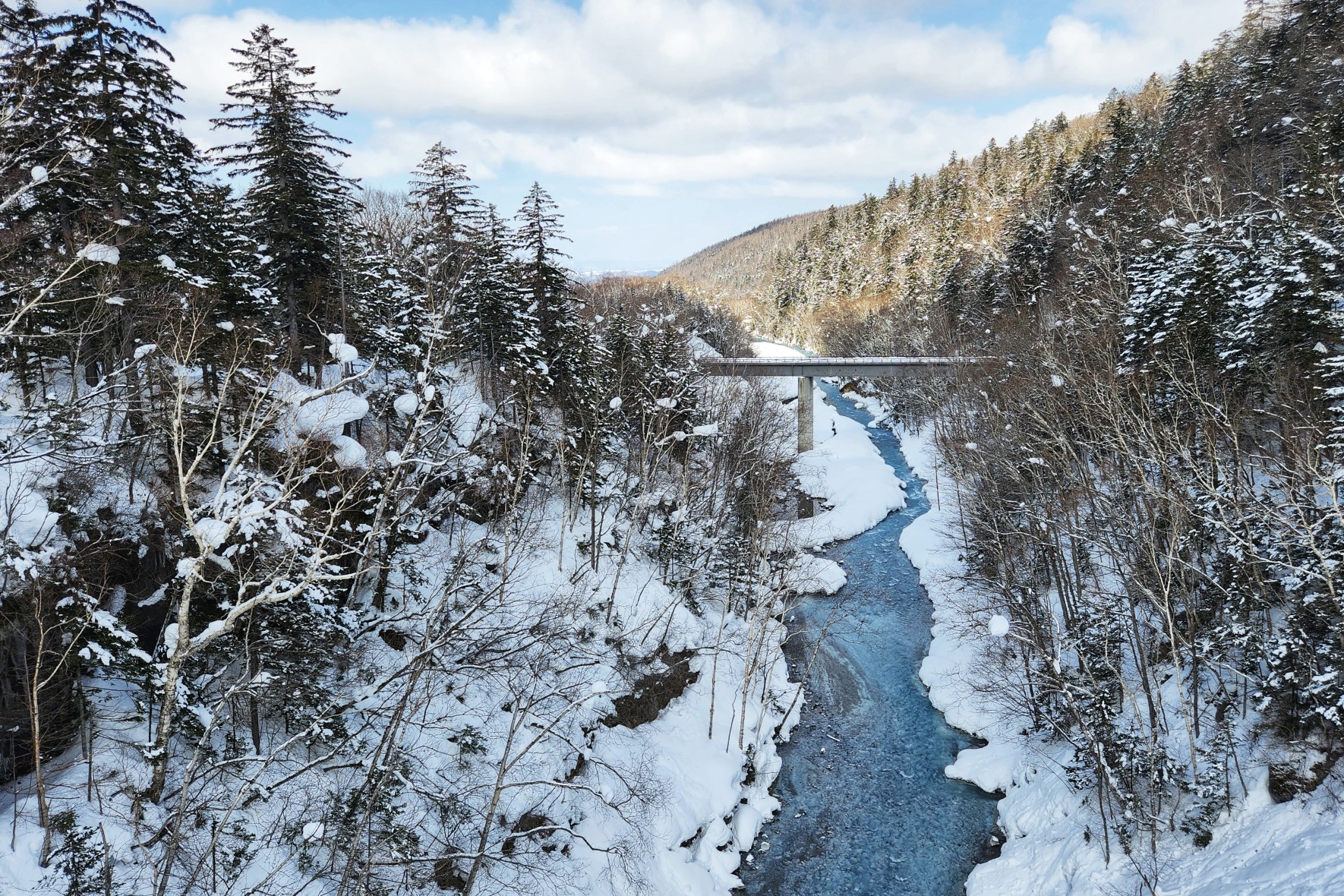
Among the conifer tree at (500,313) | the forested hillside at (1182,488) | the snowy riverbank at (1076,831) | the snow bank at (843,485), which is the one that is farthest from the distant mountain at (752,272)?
the snowy riverbank at (1076,831)

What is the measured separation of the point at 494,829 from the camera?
16047 millimetres

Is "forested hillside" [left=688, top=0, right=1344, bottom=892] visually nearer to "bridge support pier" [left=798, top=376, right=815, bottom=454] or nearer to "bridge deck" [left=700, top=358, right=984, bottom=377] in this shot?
"bridge deck" [left=700, top=358, right=984, bottom=377]

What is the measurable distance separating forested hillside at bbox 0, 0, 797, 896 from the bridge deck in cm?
1103

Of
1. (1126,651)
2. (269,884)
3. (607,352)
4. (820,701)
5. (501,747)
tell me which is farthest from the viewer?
(607,352)

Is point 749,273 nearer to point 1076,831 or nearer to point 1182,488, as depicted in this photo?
point 1182,488

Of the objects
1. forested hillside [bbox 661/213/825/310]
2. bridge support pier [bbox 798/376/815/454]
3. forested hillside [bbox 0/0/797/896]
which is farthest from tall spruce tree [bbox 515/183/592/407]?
forested hillside [bbox 661/213/825/310]

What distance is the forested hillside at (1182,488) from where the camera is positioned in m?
14.0

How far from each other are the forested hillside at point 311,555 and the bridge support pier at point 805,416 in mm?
21942

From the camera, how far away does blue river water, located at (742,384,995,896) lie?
55.6 ft

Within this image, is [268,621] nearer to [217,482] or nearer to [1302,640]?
[217,482]

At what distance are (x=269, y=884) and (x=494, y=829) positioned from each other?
Answer: 15.7 ft

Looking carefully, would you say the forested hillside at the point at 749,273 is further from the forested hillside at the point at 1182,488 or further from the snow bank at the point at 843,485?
the forested hillside at the point at 1182,488

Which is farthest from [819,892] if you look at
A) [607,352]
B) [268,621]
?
[607,352]

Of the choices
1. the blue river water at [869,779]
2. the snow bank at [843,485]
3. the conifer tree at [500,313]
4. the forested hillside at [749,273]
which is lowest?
the blue river water at [869,779]
